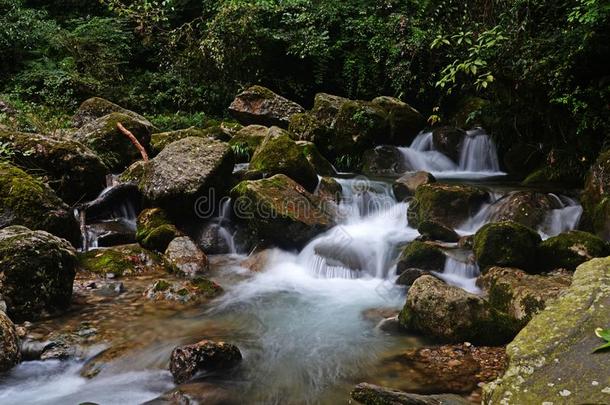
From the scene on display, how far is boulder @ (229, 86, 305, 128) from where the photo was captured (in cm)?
1339

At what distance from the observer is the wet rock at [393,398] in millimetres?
2996

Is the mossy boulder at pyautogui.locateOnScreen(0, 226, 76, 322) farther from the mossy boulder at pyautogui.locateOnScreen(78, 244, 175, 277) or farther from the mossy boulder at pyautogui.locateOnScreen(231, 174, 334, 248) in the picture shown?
the mossy boulder at pyautogui.locateOnScreen(231, 174, 334, 248)

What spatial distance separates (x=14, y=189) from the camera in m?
6.62

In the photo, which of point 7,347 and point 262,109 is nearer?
point 7,347

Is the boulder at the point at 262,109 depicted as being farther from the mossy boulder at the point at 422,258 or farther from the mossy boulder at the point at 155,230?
the mossy boulder at the point at 422,258

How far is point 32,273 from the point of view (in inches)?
198

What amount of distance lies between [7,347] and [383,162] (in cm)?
938

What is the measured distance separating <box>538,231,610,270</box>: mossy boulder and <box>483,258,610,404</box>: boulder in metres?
3.54

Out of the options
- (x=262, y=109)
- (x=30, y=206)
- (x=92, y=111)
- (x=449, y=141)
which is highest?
(x=262, y=109)

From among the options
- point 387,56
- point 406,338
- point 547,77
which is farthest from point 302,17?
point 406,338

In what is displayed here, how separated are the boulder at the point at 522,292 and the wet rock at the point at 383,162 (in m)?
6.45

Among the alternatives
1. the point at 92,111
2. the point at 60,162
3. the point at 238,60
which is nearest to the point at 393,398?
the point at 60,162

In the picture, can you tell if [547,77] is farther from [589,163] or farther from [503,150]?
[503,150]

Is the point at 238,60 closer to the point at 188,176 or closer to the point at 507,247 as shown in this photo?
the point at 188,176
